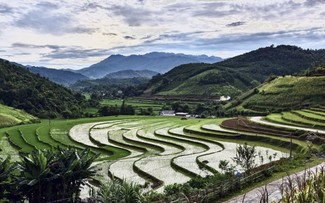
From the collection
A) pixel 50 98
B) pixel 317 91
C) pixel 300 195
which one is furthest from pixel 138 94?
pixel 300 195

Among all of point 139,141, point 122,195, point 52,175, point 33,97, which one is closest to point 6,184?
point 52,175

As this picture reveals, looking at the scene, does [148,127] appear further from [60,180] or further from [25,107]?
[25,107]

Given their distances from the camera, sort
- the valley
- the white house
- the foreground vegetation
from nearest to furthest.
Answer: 1. the valley
2. the foreground vegetation
3. the white house

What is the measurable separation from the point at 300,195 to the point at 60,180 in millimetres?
13171

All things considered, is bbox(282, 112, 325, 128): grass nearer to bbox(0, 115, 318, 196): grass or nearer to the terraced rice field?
the terraced rice field

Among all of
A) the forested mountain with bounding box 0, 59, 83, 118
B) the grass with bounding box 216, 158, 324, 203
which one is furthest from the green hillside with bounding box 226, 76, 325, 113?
the forested mountain with bounding box 0, 59, 83, 118

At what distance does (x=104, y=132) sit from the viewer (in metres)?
61.6

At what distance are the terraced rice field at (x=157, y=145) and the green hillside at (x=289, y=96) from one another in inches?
575

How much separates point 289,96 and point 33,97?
2804 inches

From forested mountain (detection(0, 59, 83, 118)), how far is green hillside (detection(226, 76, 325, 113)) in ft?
157

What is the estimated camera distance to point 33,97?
368 feet

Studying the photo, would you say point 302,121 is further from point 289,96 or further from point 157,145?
point 289,96

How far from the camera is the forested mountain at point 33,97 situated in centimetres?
10831

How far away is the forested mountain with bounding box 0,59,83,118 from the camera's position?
108m
